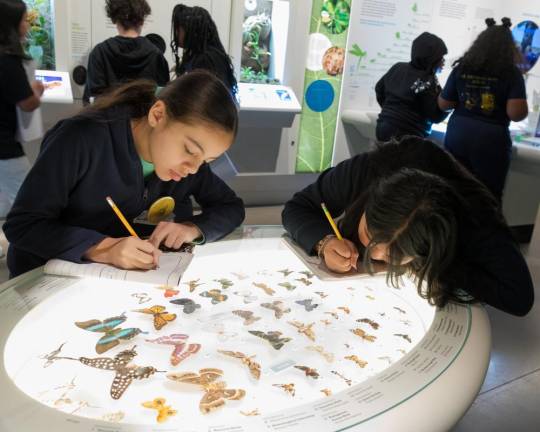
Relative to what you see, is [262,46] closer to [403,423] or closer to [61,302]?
[61,302]

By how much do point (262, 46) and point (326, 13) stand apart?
62 cm

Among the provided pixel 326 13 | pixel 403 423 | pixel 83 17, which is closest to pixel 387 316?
pixel 403 423

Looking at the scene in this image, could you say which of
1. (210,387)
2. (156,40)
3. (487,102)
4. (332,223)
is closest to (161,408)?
(210,387)

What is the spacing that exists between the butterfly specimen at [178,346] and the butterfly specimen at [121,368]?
5 centimetres

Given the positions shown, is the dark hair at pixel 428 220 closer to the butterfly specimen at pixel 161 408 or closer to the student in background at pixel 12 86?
the butterfly specimen at pixel 161 408

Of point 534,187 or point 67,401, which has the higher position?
point 67,401

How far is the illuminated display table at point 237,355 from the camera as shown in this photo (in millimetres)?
803

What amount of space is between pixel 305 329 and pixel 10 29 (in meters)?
2.10

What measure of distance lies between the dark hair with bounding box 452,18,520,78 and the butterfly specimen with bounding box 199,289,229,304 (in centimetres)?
268

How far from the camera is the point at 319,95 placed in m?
4.47

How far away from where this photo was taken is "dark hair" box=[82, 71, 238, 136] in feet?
4.07

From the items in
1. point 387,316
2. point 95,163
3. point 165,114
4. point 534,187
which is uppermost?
point 165,114

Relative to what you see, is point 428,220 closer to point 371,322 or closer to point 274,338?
point 371,322

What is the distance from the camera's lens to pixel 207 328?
1.09 meters
